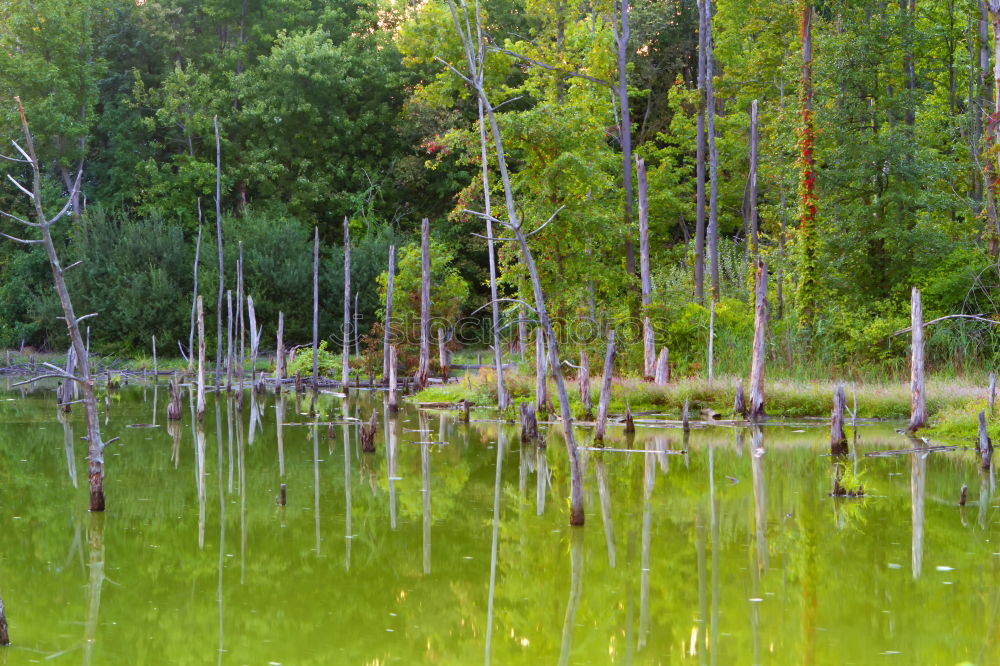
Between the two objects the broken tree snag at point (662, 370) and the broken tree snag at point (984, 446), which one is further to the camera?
the broken tree snag at point (662, 370)

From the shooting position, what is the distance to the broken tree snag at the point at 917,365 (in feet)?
50.6

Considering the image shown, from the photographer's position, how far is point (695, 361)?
76.6ft

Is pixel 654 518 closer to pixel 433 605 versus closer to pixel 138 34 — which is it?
pixel 433 605

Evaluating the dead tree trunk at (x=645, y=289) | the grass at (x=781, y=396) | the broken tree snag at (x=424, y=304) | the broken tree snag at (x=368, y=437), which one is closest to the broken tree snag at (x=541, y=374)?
the grass at (x=781, y=396)

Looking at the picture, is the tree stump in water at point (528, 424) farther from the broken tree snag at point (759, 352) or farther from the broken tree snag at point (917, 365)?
the broken tree snag at point (917, 365)

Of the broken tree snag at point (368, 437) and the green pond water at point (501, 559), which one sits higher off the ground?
the broken tree snag at point (368, 437)

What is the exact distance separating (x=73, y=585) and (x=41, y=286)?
3239 cm

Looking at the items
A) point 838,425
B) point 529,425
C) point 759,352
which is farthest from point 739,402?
point 529,425

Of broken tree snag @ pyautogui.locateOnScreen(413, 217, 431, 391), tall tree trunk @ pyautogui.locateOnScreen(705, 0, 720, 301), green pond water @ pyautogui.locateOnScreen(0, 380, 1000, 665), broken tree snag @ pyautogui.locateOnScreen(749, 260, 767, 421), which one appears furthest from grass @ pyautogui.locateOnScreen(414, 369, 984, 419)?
tall tree trunk @ pyautogui.locateOnScreen(705, 0, 720, 301)

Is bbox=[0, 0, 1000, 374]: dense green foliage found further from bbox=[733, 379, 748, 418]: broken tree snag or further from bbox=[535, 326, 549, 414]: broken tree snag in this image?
bbox=[733, 379, 748, 418]: broken tree snag

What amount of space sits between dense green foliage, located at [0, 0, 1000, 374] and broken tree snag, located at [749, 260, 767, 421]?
13.2 feet

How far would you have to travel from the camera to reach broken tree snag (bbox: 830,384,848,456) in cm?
1430

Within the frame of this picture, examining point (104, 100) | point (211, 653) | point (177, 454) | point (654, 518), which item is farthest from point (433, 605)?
point (104, 100)

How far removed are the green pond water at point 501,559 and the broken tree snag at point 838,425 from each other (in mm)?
257
